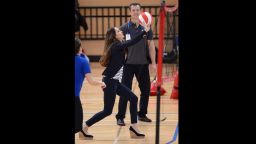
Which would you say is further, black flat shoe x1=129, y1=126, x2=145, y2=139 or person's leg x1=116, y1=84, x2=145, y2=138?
black flat shoe x1=129, y1=126, x2=145, y2=139

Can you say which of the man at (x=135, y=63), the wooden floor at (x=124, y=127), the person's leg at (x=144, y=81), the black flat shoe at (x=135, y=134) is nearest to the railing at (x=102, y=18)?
the wooden floor at (x=124, y=127)

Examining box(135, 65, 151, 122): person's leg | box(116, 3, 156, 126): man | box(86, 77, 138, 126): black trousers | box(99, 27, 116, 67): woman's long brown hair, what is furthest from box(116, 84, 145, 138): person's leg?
box(135, 65, 151, 122): person's leg

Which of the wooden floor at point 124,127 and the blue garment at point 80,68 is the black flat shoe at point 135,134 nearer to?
the wooden floor at point 124,127

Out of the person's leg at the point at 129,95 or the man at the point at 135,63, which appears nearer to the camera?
the person's leg at the point at 129,95

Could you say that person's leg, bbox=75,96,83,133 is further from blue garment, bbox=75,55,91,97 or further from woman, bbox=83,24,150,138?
woman, bbox=83,24,150,138

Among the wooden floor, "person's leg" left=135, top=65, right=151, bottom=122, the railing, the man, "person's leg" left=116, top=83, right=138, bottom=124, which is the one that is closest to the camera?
"person's leg" left=116, top=83, right=138, bottom=124

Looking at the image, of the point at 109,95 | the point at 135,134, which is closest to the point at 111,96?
the point at 109,95
